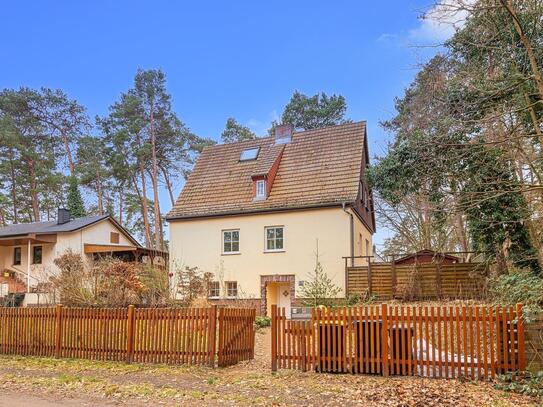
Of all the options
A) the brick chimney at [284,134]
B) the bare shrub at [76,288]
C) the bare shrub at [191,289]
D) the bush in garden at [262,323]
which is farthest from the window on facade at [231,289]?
the bare shrub at [76,288]

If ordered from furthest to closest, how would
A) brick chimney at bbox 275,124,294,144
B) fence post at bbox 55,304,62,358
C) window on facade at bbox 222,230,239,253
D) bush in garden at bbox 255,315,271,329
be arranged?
brick chimney at bbox 275,124,294,144 < window on facade at bbox 222,230,239,253 < bush in garden at bbox 255,315,271,329 < fence post at bbox 55,304,62,358

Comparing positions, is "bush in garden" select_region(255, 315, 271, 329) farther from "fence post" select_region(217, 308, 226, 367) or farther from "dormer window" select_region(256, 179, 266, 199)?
"fence post" select_region(217, 308, 226, 367)

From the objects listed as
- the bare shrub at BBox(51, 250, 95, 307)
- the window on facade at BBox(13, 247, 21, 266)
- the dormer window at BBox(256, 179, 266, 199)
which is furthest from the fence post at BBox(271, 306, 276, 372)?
the window on facade at BBox(13, 247, 21, 266)

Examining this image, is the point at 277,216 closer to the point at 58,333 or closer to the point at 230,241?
the point at 230,241

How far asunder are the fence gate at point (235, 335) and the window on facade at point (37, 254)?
76.6ft

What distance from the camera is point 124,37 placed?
799 inches

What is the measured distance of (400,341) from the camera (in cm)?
877

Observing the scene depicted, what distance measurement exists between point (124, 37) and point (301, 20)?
29.1 ft

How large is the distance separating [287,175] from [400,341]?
50.4 feet

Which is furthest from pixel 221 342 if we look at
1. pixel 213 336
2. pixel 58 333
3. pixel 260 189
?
pixel 260 189

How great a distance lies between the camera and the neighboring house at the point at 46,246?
2811 centimetres

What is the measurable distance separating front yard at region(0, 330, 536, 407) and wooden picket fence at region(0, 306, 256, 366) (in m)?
0.42

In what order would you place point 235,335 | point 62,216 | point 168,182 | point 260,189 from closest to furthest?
point 235,335 → point 260,189 → point 62,216 → point 168,182

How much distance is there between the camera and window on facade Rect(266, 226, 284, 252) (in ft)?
72.3
